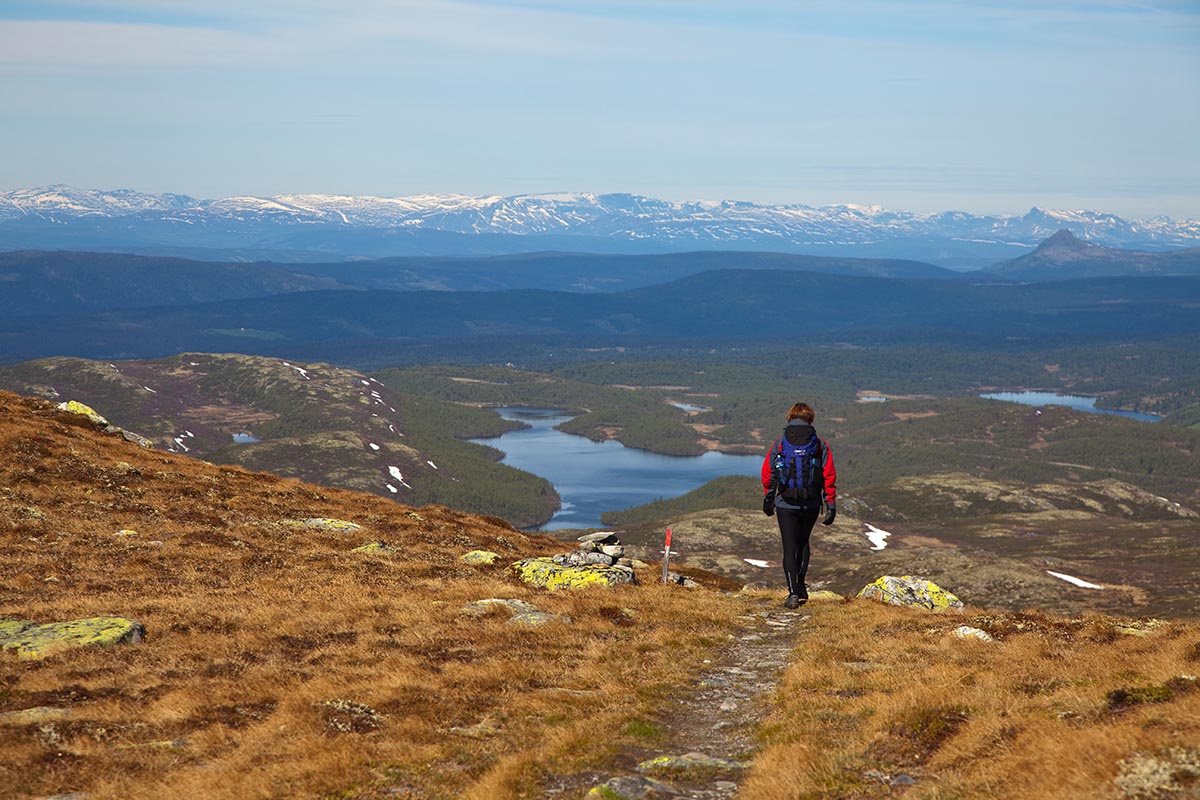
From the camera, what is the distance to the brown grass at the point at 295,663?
15172 mm

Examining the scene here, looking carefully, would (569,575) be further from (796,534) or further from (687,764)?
(687,764)

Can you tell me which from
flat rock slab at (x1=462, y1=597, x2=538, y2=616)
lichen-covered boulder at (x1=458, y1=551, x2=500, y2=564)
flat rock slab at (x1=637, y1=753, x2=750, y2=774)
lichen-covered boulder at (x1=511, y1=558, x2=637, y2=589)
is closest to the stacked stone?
lichen-covered boulder at (x1=511, y1=558, x2=637, y2=589)

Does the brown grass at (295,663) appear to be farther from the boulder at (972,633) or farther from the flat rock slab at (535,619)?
the boulder at (972,633)

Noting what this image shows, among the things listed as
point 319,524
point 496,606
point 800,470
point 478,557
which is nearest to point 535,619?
point 496,606

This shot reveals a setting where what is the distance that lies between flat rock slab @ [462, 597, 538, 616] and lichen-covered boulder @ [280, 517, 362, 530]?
15.2 metres

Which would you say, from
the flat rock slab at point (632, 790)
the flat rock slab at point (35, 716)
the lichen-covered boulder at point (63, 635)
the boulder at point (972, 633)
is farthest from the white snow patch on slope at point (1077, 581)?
the flat rock slab at point (35, 716)

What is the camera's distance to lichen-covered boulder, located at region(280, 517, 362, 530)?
40.7 m

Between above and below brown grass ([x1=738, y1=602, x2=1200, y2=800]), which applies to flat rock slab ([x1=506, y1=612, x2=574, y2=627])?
below

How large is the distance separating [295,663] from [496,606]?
6814 mm

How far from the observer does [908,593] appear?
39906 mm

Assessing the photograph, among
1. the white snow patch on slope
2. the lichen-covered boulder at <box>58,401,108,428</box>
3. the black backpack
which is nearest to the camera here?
the black backpack

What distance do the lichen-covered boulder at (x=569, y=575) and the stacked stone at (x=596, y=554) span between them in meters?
0.82

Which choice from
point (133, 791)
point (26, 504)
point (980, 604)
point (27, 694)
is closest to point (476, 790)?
point (133, 791)

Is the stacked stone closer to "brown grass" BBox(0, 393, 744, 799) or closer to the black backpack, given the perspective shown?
"brown grass" BBox(0, 393, 744, 799)
